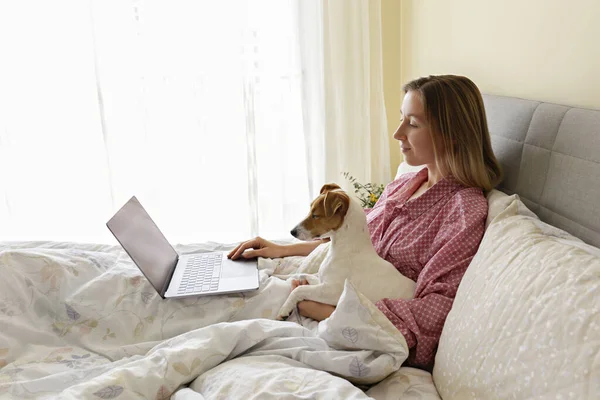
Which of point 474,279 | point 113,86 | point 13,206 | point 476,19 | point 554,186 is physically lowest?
point 13,206

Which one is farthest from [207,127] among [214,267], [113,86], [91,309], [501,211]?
[501,211]

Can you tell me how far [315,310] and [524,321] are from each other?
630mm

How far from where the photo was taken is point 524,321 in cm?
92

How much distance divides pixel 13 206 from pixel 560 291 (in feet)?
10.2

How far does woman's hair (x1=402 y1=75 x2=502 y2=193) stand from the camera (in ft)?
4.84

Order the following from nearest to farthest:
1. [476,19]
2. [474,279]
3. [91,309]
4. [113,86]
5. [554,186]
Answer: [474,279]
[554,186]
[91,309]
[476,19]
[113,86]

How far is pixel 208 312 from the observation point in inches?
56.1

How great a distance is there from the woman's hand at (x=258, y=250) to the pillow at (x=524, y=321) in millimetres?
739

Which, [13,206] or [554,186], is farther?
[13,206]

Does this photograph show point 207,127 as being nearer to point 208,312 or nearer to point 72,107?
point 72,107

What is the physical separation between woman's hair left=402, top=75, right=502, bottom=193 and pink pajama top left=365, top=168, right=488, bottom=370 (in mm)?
48

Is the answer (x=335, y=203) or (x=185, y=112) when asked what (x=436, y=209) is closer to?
(x=335, y=203)

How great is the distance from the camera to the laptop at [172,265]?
57.2 inches

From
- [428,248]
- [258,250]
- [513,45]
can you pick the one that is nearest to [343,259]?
[428,248]
